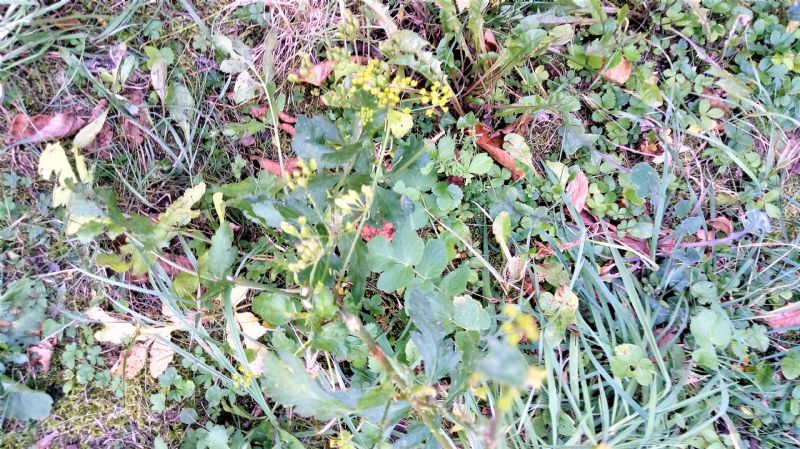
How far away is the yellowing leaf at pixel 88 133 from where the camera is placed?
2.06 meters

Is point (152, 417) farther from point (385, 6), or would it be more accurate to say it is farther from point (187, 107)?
point (385, 6)

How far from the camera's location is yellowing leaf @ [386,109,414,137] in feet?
5.29

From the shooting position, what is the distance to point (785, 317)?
2.15m

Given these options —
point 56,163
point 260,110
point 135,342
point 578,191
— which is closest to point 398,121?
point 260,110

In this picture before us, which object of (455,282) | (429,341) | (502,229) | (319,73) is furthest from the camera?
(319,73)

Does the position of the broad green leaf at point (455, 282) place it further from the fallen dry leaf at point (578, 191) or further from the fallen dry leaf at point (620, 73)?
the fallen dry leaf at point (620, 73)

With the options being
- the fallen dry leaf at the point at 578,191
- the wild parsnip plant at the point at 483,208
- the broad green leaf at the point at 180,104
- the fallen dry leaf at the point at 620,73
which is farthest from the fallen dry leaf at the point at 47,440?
the fallen dry leaf at the point at 620,73

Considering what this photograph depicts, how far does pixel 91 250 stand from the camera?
2.10m

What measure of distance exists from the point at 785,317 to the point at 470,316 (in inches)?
52.1

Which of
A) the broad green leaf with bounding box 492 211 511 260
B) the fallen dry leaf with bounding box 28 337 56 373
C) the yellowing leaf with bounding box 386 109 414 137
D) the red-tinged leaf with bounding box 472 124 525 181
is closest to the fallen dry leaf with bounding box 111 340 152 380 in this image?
the fallen dry leaf with bounding box 28 337 56 373

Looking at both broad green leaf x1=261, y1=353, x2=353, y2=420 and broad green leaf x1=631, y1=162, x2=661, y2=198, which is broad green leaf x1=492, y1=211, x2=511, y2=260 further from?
broad green leaf x1=261, y1=353, x2=353, y2=420

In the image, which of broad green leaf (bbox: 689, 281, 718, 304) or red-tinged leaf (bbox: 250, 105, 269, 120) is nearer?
broad green leaf (bbox: 689, 281, 718, 304)

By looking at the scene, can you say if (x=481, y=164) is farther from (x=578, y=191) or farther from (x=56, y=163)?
(x=56, y=163)

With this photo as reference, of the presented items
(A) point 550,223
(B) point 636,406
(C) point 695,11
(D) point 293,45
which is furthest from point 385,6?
(B) point 636,406
